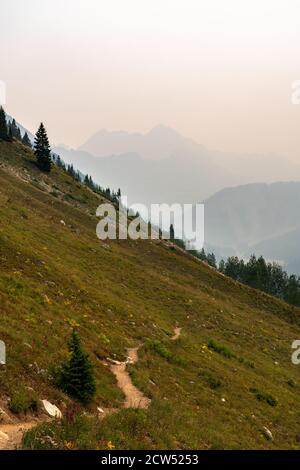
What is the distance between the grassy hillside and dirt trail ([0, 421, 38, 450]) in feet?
2.25

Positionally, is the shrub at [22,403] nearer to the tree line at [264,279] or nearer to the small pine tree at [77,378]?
the small pine tree at [77,378]

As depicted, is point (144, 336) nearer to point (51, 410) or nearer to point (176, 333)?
point (176, 333)

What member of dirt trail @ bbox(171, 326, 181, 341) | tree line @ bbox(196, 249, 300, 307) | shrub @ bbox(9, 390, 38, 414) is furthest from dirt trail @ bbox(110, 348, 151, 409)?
tree line @ bbox(196, 249, 300, 307)

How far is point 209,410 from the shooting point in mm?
22969

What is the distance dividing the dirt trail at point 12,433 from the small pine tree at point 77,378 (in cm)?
309

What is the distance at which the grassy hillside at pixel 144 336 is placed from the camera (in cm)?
1762

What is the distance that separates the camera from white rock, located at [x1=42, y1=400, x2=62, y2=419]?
15.8 metres

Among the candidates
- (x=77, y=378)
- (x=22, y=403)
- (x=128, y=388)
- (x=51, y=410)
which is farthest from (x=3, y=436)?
(x=128, y=388)

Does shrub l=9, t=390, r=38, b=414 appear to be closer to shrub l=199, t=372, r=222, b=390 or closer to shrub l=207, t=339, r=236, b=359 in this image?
shrub l=199, t=372, r=222, b=390

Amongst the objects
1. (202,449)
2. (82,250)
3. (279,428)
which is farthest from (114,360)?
(82,250)

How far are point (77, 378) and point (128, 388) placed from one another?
438 centimetres

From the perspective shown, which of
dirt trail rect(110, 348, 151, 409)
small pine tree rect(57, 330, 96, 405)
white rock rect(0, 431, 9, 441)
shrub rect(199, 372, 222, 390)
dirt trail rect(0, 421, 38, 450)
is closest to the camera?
dirt trail rect(0, 421, 38, 450)

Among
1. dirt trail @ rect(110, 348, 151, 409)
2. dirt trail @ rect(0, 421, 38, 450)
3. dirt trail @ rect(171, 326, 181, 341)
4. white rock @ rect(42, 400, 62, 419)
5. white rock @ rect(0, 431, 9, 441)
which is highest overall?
white rock @ rect(0, 431, 9, 441)

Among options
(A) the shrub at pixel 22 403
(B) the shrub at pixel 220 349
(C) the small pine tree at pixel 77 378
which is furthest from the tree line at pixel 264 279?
(A) the shrub at pixel 22 403
